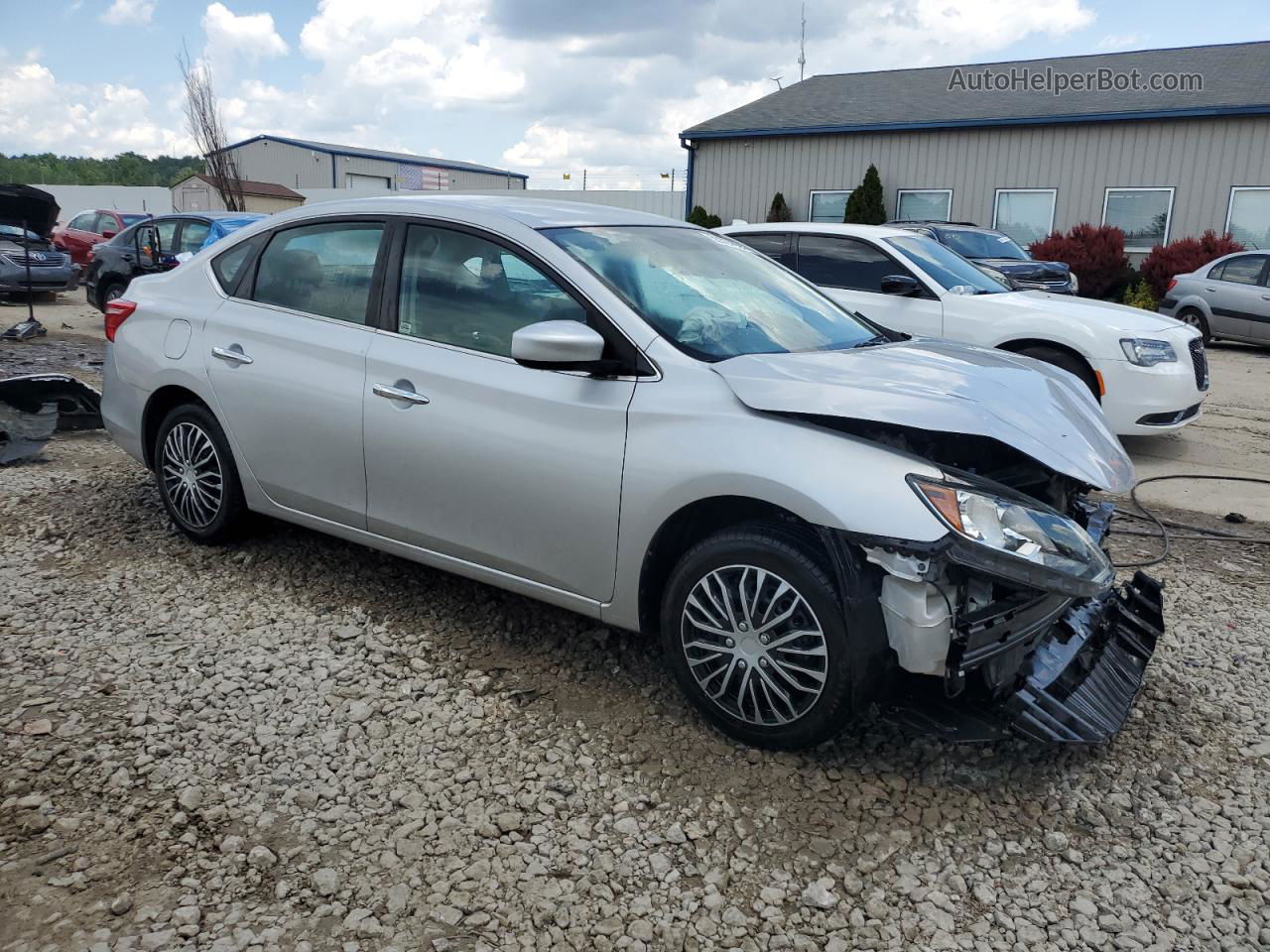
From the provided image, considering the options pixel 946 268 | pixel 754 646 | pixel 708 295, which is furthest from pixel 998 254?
pixel 754 646

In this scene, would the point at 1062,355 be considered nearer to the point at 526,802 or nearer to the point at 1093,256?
the point at 526,802

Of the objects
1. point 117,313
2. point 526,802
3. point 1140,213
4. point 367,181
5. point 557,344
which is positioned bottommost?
point 526,802

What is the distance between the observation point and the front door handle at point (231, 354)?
Result: 4.34m

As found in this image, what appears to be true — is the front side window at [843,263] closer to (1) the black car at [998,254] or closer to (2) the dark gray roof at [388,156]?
(1) the black car at [998,254]

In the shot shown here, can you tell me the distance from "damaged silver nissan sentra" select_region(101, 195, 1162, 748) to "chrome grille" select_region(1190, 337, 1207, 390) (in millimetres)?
4474

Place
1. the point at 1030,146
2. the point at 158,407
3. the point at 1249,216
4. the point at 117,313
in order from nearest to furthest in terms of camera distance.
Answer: the point at 158,407 < the point at 117,313 < the point at 1249,216 < the point at 1030,146

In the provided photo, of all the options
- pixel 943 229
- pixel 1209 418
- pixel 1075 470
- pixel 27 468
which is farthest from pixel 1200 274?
pixel 27 468

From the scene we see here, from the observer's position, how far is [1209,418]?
364 inches

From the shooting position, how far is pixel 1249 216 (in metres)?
19.3

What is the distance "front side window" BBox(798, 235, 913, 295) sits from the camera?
315 inches

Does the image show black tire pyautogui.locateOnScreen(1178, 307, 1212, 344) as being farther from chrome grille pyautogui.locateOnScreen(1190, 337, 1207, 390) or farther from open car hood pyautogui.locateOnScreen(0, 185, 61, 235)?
open car hood pyautogui.locateOnScreen(0, 185, 61, 235)

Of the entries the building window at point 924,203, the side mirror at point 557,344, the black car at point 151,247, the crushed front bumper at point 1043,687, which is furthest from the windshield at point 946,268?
the building window at point 924,203

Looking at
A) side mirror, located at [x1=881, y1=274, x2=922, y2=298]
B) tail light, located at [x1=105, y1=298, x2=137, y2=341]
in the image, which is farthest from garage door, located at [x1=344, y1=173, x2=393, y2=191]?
tail light, located at [x1=105, y1=298, x2=137, y2=341]

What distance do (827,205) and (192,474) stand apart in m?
21.1
